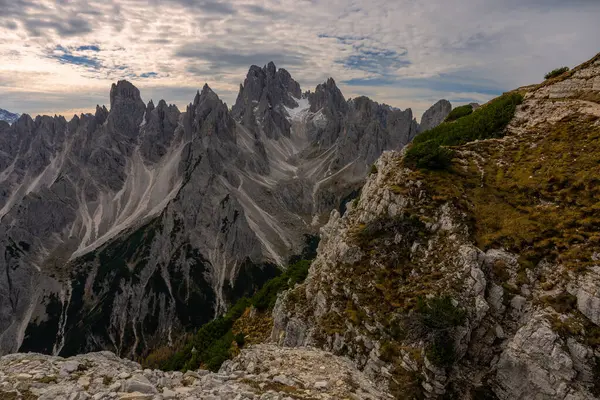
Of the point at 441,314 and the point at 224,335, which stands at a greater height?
the point at 441,314

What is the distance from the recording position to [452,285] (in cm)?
2072

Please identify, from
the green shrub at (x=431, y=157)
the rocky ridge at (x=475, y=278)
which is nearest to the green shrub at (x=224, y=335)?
the rocky ridge at (x=475, y=278)

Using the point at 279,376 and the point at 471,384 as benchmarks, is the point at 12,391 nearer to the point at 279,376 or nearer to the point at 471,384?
the point at 279,376

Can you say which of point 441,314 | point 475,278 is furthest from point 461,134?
point 441,314

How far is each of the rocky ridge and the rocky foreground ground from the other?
4.85 meters

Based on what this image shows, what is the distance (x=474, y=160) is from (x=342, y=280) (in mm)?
17160

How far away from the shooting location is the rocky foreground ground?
36.8 feet

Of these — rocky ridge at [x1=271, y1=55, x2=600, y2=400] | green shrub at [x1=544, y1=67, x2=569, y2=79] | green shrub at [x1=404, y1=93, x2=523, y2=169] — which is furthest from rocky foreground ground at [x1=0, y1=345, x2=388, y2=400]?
green shrub at [x1=544, y1=67, x2=569, y2=79]

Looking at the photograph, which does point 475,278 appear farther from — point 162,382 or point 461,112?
point 461,112

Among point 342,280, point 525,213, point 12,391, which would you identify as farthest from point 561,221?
point 12,391

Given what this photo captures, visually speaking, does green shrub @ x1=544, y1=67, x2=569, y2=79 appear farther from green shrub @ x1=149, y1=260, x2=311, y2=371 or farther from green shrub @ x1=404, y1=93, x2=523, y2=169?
green shrub @ x1=149, y1=260, x2=311, y2=371

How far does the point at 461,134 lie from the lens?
1544 inches

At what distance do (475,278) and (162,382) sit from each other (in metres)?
18.1

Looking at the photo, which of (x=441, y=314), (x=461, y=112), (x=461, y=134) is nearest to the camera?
(x=441, y=314)
